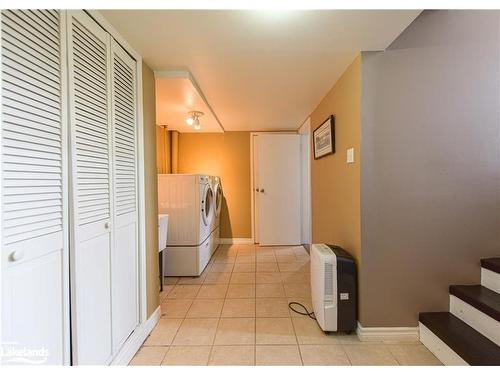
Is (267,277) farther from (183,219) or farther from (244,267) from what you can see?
(183,219)

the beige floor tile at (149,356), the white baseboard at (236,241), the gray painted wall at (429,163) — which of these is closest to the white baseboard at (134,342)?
the beige floor tile at (149,356)

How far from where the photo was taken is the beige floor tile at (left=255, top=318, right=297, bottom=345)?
170cm

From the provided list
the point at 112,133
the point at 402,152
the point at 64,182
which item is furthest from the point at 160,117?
the point at 402,152

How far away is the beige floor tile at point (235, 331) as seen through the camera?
171cm

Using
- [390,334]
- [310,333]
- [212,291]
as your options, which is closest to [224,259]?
[212,291]

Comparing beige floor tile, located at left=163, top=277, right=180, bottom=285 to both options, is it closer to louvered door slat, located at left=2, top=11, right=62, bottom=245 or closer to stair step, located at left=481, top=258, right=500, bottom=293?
louvered door slat, located at left=2, top=11, right=62, bottom=245

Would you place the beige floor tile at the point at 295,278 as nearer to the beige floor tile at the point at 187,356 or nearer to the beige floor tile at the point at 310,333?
the beige floor tile at the point at 310,333

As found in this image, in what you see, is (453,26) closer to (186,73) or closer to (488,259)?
(488,259)

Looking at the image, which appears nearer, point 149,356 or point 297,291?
point 149,356

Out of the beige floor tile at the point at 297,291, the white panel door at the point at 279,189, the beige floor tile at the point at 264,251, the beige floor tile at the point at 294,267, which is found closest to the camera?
the beige floor tile at the point at 297,291

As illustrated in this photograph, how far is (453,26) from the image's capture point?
66.1 inches

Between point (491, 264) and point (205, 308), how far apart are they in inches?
82.6

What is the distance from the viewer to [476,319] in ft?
4.93

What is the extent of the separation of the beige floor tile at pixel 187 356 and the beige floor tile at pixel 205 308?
1.35ft
